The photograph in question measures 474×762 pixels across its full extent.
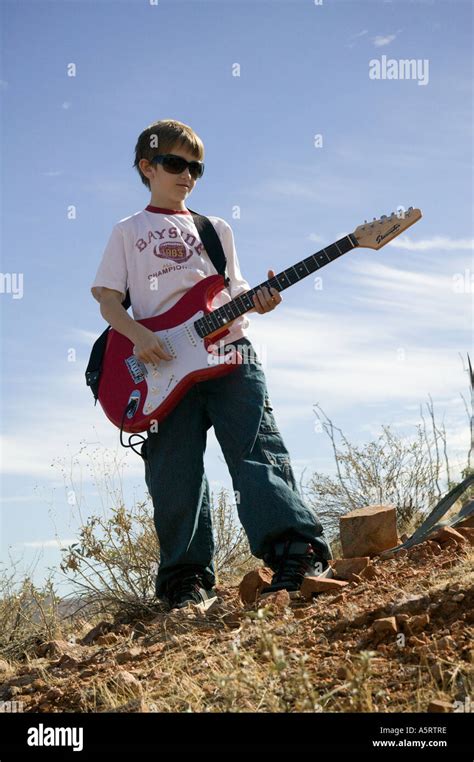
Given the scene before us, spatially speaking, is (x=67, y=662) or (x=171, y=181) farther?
(x=171, y=181)

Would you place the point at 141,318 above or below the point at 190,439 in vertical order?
above

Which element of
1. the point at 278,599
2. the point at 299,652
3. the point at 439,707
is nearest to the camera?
the point at 439,707

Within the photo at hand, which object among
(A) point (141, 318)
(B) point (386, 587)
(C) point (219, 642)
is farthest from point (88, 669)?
(A) point (141, 318)

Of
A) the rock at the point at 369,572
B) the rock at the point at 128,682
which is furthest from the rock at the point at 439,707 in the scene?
the rock at the point at 369,572

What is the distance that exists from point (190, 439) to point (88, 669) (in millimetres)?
1337

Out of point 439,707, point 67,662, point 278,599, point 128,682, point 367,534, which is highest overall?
point 367,534

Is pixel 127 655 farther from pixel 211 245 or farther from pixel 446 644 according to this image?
pixel 211 245

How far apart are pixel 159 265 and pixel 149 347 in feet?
1.62

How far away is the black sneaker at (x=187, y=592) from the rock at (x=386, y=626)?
156cm

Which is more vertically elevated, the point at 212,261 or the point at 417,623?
the point at 212,261

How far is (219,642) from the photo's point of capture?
12.7 feet

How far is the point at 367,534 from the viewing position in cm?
511

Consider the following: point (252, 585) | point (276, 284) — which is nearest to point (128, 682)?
point (252, 585)
